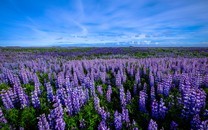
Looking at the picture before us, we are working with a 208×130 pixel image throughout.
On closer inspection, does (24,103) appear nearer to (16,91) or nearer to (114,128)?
(16,91)

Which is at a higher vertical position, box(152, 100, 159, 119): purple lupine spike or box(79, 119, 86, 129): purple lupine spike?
box(152, 100, 159, 119): purple lupine spike

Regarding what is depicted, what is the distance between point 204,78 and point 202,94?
3.28m

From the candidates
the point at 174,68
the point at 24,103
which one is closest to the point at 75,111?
the point at 24,103

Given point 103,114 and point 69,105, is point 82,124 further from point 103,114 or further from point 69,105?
point 69,105

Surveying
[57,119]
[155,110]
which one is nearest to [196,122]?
[155,110]

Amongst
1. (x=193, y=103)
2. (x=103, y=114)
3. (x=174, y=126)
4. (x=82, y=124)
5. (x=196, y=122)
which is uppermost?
(x=193, y=103)

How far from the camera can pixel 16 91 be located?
7.68 metres

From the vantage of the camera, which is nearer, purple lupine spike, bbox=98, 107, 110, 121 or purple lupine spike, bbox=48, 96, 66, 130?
purple lupine spike, bbox=48, 96, 66, 130

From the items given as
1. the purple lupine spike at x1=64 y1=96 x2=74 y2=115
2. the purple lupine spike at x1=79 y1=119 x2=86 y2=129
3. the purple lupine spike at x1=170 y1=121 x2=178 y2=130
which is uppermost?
the purple lupine spike at x1=64 y1=96 x2=74 y2=115

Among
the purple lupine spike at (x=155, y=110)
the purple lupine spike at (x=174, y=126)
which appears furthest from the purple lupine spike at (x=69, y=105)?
the purple lupine spike at (x=174, y=126)

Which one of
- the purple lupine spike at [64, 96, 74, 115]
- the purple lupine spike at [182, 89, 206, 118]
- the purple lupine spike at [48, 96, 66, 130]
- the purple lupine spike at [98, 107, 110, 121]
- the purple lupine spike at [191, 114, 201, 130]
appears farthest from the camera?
the purple lupine spike at [64, 96, 74, 115]

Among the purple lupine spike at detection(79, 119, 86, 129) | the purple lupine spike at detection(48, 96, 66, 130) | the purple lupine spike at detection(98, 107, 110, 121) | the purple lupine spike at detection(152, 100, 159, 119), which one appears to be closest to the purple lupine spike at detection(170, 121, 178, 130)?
the purple lupine spike at detection(152, 100, 159, 119)

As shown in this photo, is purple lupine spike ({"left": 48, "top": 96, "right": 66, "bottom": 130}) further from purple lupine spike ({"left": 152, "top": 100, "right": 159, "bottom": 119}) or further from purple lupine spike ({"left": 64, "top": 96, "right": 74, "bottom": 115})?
purple lupine spike ({"left": 152, "top": 100, "right": 159, "bottom": 119})

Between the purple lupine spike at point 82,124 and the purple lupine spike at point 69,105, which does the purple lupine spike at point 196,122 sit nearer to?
the purple lupine spike at point 82,124
